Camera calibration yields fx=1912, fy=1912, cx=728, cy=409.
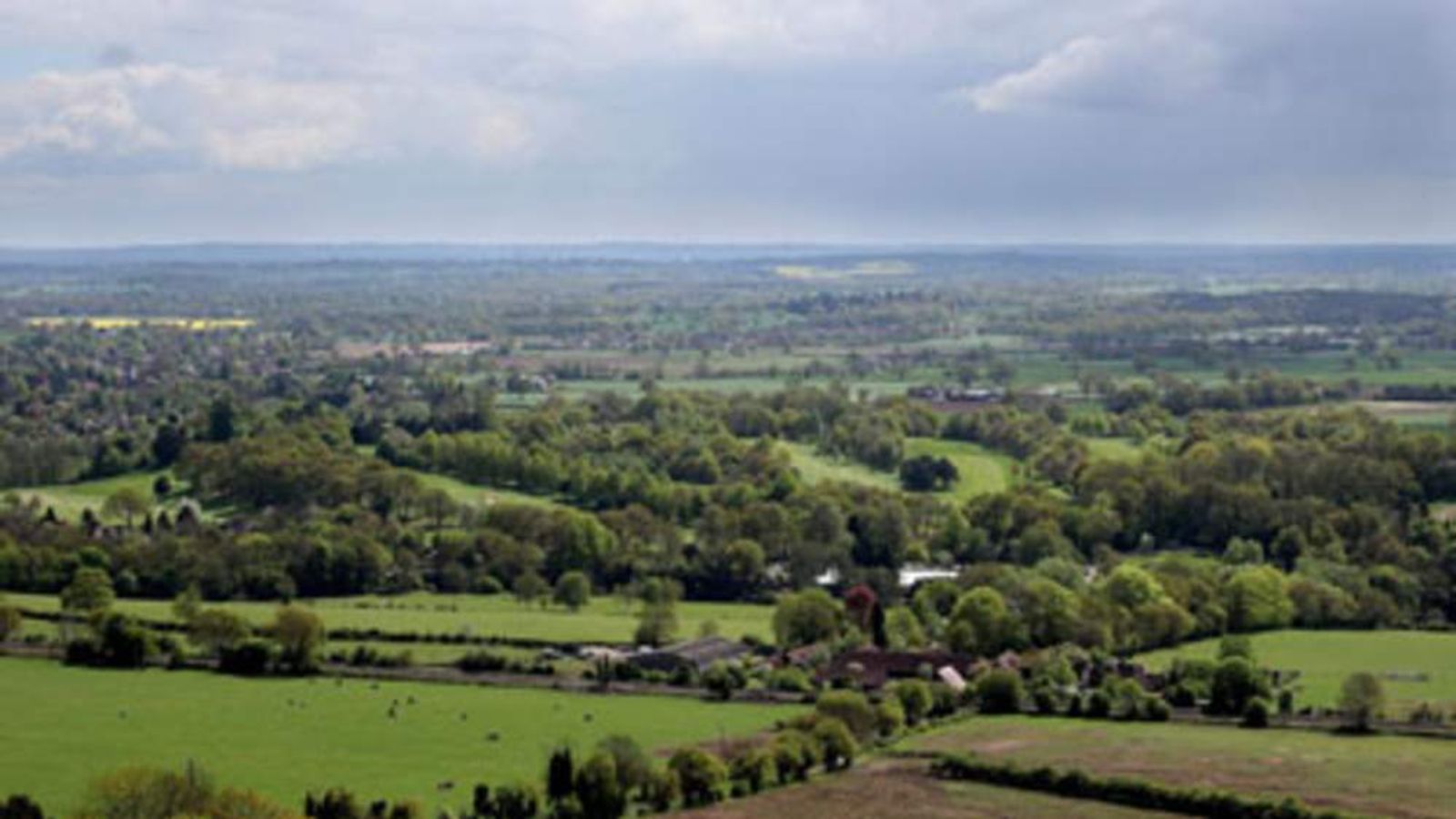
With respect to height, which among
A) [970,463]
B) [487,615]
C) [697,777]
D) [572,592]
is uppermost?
[697,777]

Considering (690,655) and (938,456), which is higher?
(690,655)

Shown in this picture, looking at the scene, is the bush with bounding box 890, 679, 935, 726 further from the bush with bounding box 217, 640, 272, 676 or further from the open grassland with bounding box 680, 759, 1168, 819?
the bush with bounding box 217, 640, 272, 676

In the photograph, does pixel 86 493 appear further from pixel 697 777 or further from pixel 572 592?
pixel 697 777

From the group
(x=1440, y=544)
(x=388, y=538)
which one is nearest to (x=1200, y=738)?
(x=1440, y=544)

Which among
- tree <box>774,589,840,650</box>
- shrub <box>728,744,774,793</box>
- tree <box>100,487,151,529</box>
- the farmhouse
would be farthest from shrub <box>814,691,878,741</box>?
tree <box>100,487,151,529</box>

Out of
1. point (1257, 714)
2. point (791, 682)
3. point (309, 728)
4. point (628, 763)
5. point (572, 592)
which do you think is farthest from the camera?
point (572, 592)

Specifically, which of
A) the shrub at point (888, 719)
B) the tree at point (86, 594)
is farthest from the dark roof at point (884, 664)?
the tree at point (86, 594)

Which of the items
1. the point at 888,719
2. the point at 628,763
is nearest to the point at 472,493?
the point at 888,719
